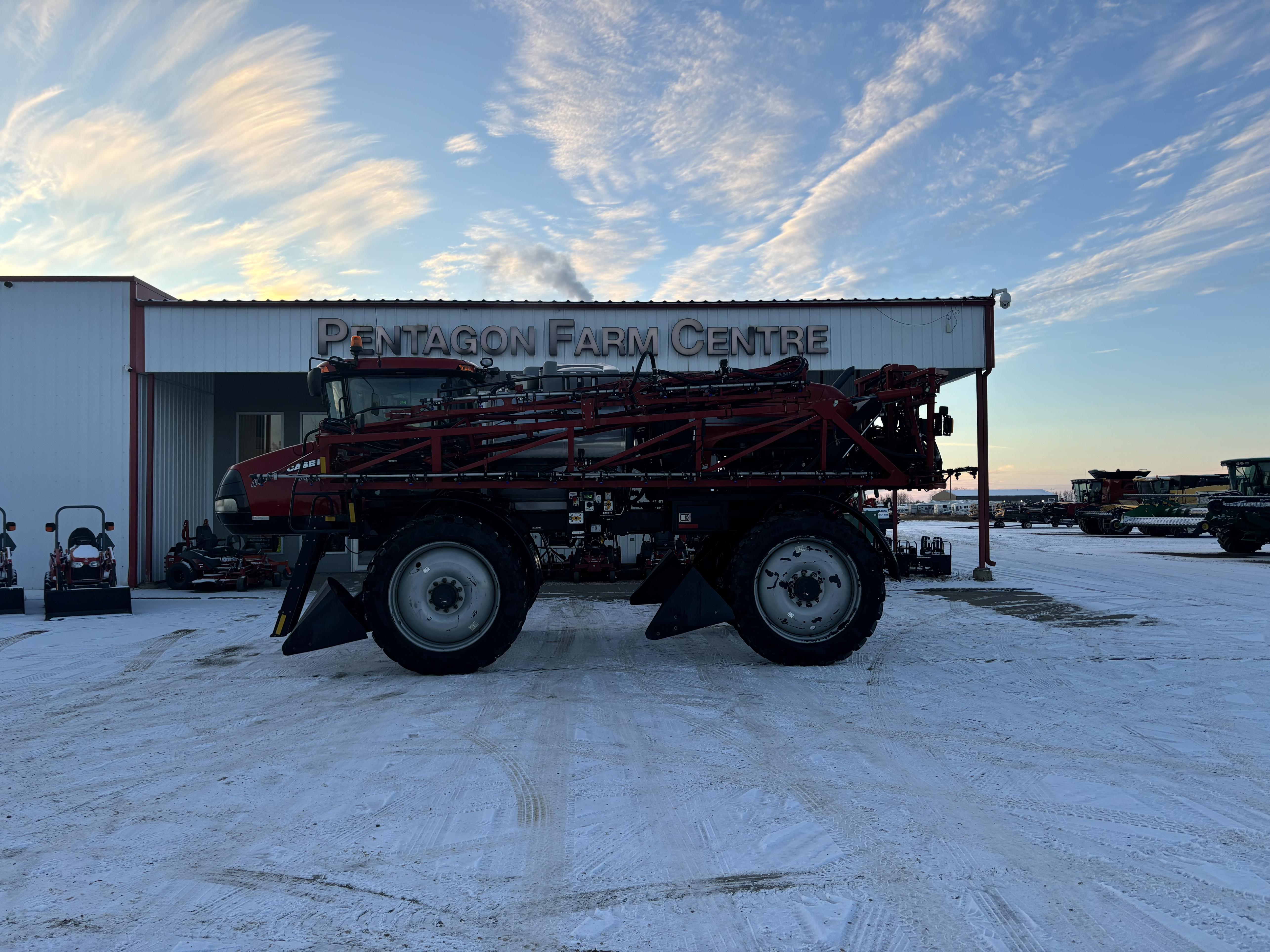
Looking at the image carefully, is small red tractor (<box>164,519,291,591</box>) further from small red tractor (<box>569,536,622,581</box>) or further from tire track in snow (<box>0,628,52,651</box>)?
small red tractor (<box>569,536,622,581</box>)

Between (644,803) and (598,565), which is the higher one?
(598,565)

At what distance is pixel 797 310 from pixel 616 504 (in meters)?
8.38

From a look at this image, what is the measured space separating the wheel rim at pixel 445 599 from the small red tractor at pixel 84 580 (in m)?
6.48

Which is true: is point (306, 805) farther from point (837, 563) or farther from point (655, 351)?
point (655, 351)

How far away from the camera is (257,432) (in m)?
17.1

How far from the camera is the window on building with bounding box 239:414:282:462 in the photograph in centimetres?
1703

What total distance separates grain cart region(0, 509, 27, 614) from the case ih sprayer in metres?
6.51

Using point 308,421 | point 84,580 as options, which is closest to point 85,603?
point 84,580

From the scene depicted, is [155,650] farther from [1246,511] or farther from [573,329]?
[1246,511]

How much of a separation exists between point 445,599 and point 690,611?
2097 mm

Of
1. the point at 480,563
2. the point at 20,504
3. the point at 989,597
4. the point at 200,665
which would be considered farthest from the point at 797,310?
the point at 20,504

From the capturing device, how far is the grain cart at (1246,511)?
21438 mm

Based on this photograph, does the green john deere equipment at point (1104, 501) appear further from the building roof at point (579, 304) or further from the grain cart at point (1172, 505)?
the building roof at point (579, 304)

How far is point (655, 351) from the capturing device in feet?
45.5
